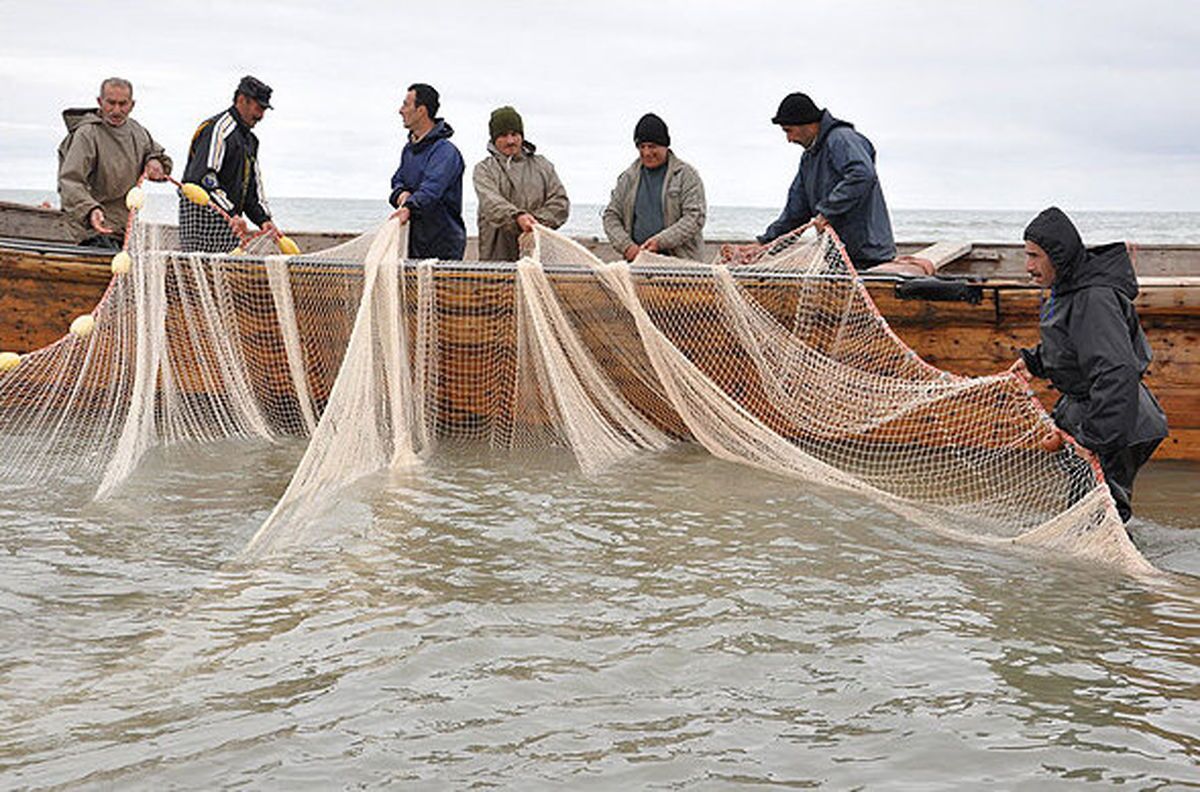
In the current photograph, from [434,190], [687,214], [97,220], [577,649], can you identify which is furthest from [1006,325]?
[97,220]

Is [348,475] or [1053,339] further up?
[1053,339]

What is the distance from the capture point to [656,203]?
28.8 ft

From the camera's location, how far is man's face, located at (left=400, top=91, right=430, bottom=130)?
868cm

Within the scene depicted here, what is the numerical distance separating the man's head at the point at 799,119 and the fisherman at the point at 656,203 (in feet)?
2.36

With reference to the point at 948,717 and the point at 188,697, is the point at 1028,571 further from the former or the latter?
the point at 188,697

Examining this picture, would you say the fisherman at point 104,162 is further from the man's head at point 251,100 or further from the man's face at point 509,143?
the man's face at point 509,143

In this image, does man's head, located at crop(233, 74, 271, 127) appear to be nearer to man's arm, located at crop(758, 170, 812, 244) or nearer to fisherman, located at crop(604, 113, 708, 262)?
fisherman, located at crop(604, 113, 708, 262)

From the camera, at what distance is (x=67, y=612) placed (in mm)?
5266

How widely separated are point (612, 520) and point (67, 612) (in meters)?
2.50

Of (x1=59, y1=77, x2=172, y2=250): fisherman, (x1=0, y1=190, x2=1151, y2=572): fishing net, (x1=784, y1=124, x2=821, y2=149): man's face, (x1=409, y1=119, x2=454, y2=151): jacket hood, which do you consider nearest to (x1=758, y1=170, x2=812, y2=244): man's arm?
(x1=784, y1=124, x2=821, y2=149): man's face

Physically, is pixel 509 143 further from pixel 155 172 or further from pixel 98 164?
pixel 98 164

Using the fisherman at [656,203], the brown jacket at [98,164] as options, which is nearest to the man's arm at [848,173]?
the fisherman at [656,203]

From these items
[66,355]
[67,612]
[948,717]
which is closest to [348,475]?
[67,612]

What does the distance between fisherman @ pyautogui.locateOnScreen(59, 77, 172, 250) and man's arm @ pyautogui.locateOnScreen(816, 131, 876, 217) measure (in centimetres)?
409
